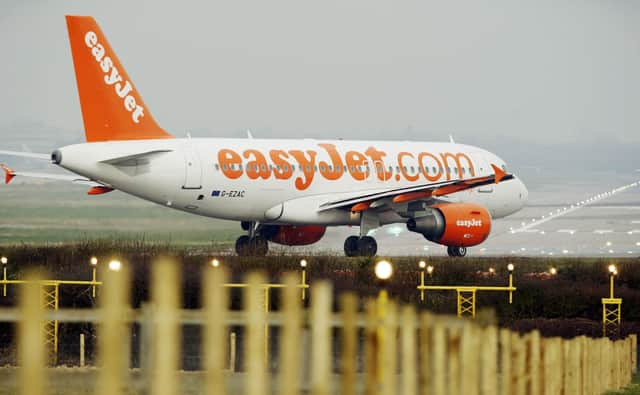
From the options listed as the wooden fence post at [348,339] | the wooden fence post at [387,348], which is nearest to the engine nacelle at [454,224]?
the wooden fence post at [387,348]

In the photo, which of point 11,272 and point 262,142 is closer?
point 11,272

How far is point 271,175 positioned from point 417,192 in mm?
4045

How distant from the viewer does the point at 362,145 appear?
47.7 meters

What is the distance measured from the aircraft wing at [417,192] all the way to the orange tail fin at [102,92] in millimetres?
6067

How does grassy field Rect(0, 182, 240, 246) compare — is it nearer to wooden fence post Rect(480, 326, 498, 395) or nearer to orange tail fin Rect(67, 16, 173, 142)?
orange tail fin Rect(67, 16, 173, 142)

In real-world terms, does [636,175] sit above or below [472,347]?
above

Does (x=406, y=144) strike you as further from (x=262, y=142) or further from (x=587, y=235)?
(x=587, y=235)

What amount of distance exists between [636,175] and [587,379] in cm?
6850

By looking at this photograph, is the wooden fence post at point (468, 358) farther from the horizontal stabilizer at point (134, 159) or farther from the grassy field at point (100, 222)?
the grassy field at point (100, 222)

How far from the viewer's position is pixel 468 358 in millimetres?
11250

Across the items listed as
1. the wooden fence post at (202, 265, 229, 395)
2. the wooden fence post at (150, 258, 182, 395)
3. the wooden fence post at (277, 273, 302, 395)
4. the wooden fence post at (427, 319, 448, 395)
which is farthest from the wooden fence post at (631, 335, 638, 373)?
the wooden fence post at (150, 258, 182, 395)

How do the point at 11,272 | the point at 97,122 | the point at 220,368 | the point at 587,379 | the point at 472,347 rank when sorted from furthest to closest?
the point at 97,122, the point at 11,272, the point at 587,379, the point at 472,347, the point at 220,368

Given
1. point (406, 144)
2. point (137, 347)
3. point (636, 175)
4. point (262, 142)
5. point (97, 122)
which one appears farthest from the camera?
point (636, 175)

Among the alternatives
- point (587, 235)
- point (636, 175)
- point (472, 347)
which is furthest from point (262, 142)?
point (636, 175)
